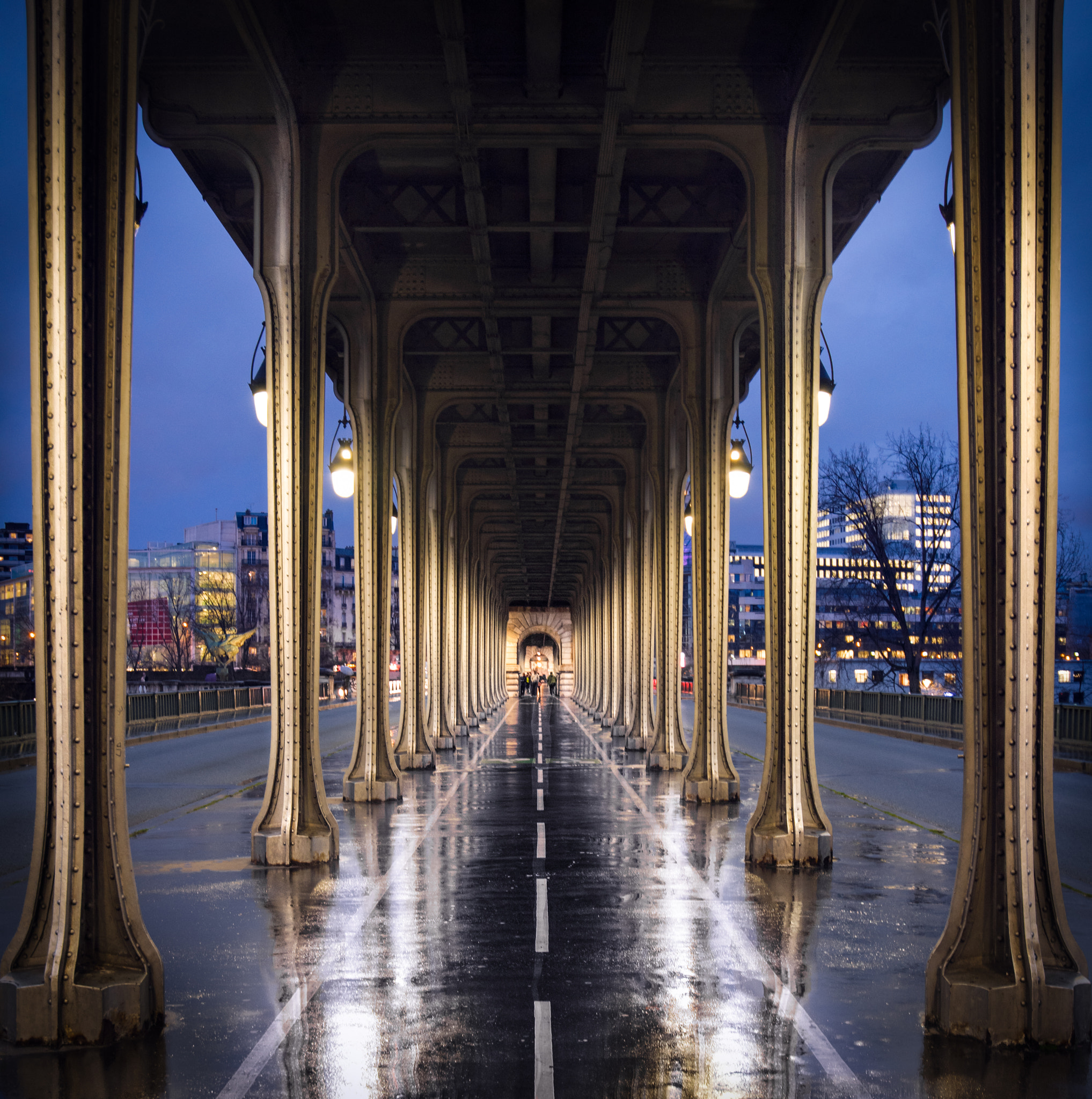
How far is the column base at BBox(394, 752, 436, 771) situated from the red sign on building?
399ft

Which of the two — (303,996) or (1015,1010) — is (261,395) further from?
(1015,1010)

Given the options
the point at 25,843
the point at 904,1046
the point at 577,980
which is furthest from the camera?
the point at 25,843

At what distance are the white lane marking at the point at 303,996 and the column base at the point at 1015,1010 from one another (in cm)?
412

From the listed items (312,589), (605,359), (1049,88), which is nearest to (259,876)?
(312,589)

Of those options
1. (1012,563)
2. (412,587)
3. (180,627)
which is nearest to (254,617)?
(180,627)

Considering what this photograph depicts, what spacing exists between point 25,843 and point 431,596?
1842 cm

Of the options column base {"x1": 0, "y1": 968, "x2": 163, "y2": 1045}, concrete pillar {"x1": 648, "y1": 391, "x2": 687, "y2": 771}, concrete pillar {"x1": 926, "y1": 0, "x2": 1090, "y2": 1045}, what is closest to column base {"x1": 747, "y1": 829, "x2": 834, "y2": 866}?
concrete pillar {"x1": 926, "y1": 0, "x2": 1090, "y2": 1045}

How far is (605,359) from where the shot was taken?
86.4ft

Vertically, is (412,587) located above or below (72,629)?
above

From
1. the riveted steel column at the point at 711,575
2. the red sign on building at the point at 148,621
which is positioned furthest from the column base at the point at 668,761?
the red sign on building at the point at 148,621

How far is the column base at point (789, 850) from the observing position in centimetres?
1266

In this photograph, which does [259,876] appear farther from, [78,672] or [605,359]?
[605,359]

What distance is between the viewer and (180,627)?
121m

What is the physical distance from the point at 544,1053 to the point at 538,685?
95.1 metres
